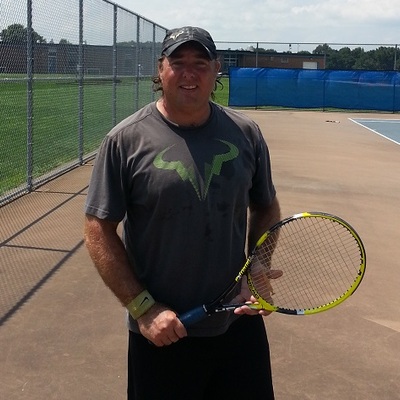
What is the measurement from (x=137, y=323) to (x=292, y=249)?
4.50 ft

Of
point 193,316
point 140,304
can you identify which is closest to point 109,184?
point 140,304

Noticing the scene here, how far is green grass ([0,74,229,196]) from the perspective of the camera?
10.6 m

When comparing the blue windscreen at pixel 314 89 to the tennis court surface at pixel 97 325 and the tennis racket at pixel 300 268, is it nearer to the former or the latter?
the tennis court surface at pixel 97 325

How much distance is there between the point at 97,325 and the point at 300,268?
159 centimetres

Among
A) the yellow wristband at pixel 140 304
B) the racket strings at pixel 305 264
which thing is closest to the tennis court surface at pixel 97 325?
the racket strings at pixel 305 264

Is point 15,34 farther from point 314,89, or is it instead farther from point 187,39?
point 314,89

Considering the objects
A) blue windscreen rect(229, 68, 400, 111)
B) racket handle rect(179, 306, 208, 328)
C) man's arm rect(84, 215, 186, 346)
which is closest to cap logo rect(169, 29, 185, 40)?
man's arm rect(84, 215, 186, 346)

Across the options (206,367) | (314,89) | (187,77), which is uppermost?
(314,89)

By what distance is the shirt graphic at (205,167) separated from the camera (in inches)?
85.0

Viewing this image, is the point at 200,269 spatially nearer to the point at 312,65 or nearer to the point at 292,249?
the point at 292,249

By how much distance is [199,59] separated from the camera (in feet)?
7.33

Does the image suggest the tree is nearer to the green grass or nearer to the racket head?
the green grass

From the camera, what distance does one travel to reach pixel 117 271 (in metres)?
2.20

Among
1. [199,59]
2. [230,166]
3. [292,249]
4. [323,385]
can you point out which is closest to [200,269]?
[230,166]
